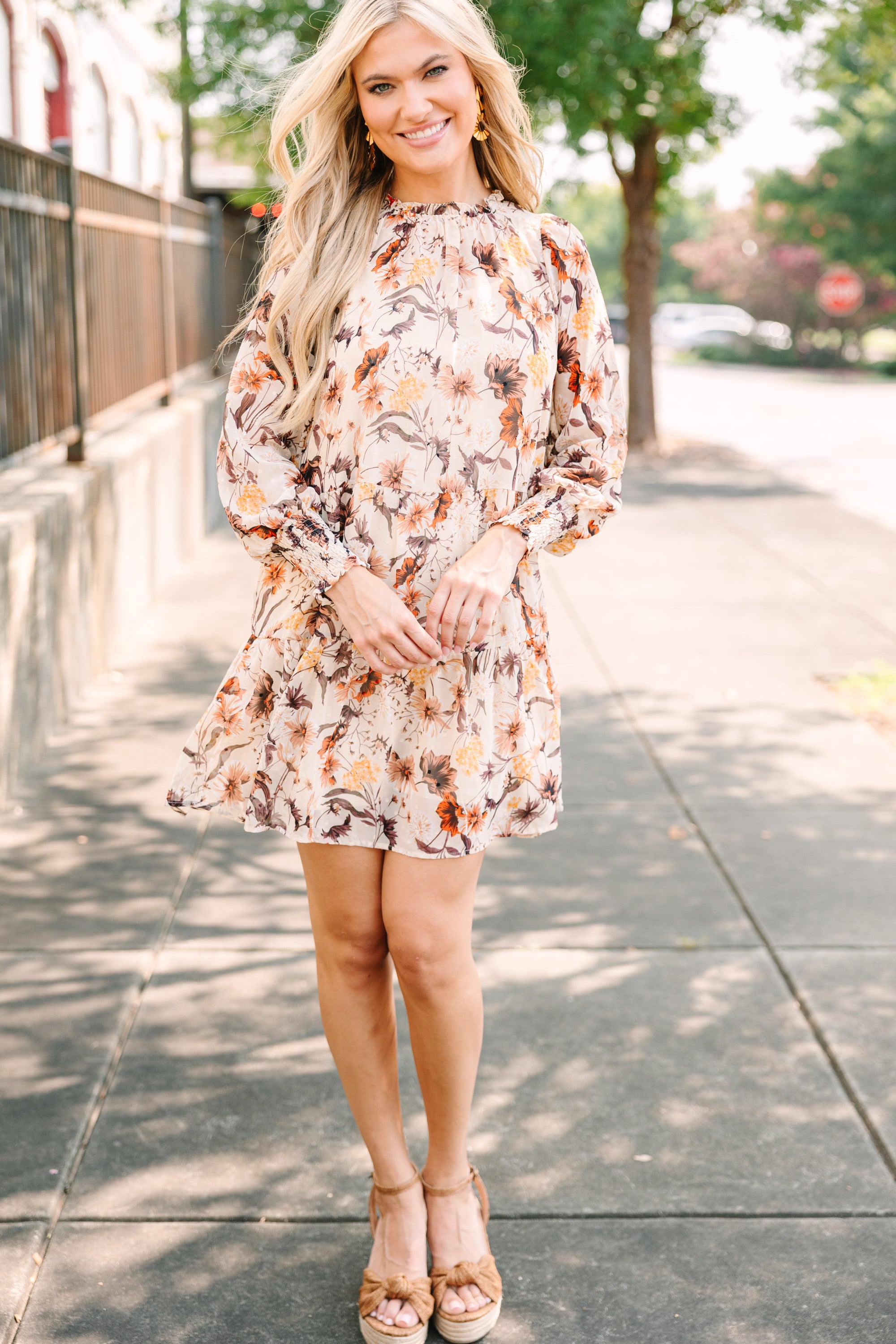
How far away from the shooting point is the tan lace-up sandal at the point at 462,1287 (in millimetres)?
2443

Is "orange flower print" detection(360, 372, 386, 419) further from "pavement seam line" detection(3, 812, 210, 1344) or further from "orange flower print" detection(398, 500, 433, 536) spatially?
"pavement seam line" detection(3, 812, 210, 1344)

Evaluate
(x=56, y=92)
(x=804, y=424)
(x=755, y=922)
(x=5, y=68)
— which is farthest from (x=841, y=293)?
(x=755, y=922)

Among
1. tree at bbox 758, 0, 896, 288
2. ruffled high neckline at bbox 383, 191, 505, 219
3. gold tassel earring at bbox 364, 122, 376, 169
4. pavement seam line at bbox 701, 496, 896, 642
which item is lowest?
pavement seam line at bbox 701, 496, 896, 642

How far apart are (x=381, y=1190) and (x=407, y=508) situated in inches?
47.9

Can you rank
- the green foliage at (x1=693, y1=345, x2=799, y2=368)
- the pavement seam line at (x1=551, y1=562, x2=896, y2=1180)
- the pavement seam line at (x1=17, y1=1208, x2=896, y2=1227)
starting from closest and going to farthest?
the pavement seam line at (x1=17, y1=1208, x2=896, y2=1227) < the pavement seam line at (x1=551, y1=562, x2=896, y2=1180) < the green foliage at (x1=693, y1=345, x2=799, y2=368)

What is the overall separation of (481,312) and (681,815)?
118 inches

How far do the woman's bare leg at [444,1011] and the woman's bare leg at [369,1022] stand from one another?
0.13ft

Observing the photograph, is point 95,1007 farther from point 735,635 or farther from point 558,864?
point 735,635

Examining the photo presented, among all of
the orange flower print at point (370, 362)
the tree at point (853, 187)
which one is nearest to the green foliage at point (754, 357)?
the tree at point (853, 187)

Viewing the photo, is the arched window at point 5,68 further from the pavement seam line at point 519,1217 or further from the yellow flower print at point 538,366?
the pavement seam line at point 519,1217

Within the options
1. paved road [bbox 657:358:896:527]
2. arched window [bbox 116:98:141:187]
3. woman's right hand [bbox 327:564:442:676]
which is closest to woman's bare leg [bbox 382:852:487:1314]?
woman's right hand [bbox 327:564:442:676]

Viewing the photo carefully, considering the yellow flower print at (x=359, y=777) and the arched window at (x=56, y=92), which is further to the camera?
the arched window at (x=56, y=92)

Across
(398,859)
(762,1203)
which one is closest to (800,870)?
(762,1203)

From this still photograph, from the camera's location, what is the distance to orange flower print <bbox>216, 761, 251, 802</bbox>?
247 centimetres
